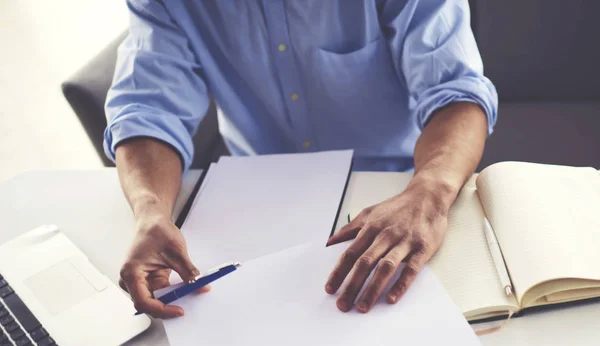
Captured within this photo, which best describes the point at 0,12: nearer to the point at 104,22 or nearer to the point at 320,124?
the point at 104,22

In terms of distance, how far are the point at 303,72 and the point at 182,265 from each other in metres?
0.49

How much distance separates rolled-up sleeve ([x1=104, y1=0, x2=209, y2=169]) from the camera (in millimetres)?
862

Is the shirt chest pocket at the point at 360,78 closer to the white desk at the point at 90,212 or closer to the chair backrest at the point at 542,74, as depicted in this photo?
the white desk at the point at 90,212

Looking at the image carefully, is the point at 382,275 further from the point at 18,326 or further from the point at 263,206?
the point at 18,326

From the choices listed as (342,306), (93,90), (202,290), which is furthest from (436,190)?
(93,90)

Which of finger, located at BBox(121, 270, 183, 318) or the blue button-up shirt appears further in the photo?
the blue button-up shirt

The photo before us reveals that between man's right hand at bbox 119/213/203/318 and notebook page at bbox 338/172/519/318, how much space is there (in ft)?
0.78

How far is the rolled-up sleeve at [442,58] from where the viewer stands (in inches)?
31.2

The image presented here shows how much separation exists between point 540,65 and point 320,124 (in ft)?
2.30

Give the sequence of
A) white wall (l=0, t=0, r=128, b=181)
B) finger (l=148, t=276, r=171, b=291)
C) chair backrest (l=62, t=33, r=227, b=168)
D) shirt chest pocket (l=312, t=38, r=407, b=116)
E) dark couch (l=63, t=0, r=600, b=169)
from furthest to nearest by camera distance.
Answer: white wall (l=0, t=0, r=128, b=181)
dark couch (l=63, t=0, r=600, b=169)
chair backrest (l=62, t=33, r=227, b=168)
shirt chest pocket (l=312, t=38, r=407, b=116)
finger (l=148, t=276, r=171, b=291)

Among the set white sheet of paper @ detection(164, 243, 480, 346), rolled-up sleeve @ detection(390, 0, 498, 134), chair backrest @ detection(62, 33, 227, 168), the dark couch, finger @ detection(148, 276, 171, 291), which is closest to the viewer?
white sheet of paper @ detection(164, 243, 480, 346)

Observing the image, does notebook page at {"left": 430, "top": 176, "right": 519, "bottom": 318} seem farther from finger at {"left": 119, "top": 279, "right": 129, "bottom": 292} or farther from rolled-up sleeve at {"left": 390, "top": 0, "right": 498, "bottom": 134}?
finger at {"left": 119, "top": 279, "right": 129, "bottom": 292}

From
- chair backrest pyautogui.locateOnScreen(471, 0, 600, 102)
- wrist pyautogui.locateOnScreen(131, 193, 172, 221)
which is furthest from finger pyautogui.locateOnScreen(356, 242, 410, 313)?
chair backrest pyautogui.locateOnScreen(471, 0, 600, 102)

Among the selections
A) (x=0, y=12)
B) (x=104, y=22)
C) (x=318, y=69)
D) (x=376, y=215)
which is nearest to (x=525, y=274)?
→ (x=376, y=215)
